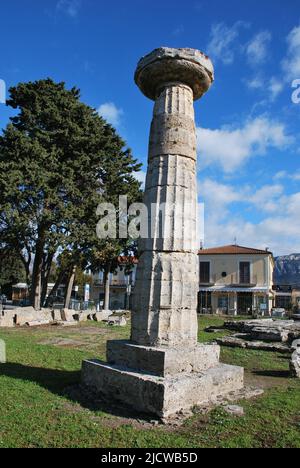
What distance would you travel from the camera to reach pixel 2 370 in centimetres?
727

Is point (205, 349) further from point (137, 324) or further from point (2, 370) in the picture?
point (2, 370)

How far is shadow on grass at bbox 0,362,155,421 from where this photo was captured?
5180 mm

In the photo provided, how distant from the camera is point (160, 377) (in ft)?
17.4

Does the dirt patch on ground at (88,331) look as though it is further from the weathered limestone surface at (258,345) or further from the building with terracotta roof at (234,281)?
the building with terracotta roof at (234,281)

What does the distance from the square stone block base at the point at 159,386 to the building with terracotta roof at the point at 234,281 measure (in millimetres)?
28447

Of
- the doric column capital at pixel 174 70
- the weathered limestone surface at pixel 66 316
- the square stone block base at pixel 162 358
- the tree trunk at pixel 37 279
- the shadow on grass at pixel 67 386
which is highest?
the doric column capital at pixel 174 70

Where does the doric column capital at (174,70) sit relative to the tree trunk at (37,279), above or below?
above

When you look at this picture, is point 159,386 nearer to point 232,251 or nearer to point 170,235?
point 170,235

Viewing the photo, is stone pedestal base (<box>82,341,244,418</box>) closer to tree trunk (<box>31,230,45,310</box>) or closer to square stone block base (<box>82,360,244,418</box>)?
square stone block base (<box>82,360,244,418</box>)

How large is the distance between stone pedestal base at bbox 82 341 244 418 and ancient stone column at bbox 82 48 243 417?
0.01 meters

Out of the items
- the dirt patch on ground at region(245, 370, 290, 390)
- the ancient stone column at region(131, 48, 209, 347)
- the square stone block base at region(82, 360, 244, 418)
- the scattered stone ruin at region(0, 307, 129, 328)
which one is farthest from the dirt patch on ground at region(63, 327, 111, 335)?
the ancient stone column at region(131, 48, 209, 347)

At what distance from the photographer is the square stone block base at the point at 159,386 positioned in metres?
4.93

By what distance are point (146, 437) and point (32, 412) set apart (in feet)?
5.48

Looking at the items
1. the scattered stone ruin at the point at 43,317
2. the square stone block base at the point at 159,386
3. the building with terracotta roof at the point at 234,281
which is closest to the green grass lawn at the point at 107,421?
the square stone block base at the point at 159,386
